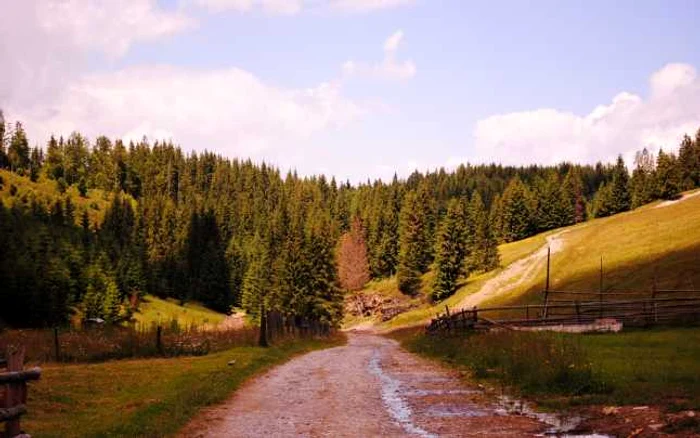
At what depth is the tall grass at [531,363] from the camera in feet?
53.8

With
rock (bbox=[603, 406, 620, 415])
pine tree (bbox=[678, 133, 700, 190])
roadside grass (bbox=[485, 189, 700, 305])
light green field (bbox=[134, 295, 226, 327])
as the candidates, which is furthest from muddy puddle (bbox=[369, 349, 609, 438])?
pine tree (bbox=[678, 133, 700, 190])

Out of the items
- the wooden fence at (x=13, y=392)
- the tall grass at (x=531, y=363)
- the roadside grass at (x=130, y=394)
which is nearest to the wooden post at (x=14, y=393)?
the wooden fence at (x=13, y=392)

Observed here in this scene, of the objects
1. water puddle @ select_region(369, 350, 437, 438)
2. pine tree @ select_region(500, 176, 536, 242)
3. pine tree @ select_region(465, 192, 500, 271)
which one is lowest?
water puddle @ select_region(369, 350, 437, 438)

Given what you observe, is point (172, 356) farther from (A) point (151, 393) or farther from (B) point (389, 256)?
(B) point (389, 256)

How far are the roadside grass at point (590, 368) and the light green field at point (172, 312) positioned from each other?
313 ft

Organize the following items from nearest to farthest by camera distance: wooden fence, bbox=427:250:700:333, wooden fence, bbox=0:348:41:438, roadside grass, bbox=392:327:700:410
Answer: wooden fence, bbox=0:348:41:438, roadside grass, bbox=392:327:700:410, wooden fence, bbox=427:250:700:333

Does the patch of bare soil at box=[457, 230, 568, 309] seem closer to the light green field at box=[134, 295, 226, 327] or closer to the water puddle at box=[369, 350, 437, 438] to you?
the light green field at box=[134, 295, 226, 327]

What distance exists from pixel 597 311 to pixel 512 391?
28.5 metres

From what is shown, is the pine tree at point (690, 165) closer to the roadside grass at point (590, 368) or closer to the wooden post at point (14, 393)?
the roadside grass at point (590, 368)

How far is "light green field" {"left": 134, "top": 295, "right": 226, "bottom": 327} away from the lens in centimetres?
11703

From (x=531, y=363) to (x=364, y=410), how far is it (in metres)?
6.46

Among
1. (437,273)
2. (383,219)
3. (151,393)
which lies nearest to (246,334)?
(151,393)

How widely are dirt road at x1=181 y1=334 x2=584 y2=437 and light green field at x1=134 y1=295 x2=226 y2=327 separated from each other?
97070 mm

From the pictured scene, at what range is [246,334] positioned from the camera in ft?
130
